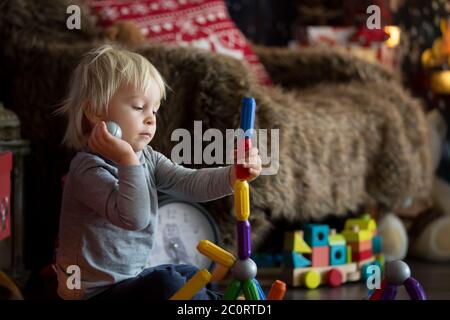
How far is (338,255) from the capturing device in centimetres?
197

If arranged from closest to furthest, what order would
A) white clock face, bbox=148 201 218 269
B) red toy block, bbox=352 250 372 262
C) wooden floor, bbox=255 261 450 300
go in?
white clock face, bbox=148 201 218 269, wooden floor, bbox=255 261 450 300, red toy block, bbox=352 250 372 262

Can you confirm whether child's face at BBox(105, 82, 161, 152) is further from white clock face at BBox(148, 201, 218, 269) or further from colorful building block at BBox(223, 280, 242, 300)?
white clock face at BBox(148, 201, 218, 269)

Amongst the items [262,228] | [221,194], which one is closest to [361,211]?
[262,228]

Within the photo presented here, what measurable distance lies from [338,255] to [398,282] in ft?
2.76

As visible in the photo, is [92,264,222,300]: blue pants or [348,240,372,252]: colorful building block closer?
[92,264,222,300]: blue pants

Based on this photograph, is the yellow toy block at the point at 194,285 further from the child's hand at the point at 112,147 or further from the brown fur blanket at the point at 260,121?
the brown fur blanket at the point at 260,121

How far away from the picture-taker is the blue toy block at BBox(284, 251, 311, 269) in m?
1.90

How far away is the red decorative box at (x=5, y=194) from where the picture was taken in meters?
1.51

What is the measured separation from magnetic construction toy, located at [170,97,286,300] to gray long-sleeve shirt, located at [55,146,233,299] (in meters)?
0.05

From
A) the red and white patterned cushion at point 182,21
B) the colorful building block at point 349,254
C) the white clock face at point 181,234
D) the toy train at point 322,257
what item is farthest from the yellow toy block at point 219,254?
the red and white patterned cushion at point 182,21

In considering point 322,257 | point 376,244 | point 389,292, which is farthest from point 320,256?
point 389,292

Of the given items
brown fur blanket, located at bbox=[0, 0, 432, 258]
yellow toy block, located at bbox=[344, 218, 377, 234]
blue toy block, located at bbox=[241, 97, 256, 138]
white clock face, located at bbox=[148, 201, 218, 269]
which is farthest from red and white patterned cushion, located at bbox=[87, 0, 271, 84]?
blue toy block, located at bbox=[241, 97, 256, 138]

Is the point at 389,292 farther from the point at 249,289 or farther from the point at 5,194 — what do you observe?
the point at 5,194

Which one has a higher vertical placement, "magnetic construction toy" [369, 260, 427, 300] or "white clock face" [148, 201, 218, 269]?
"magnetic construction toy" [369, 260, 427, 300]
